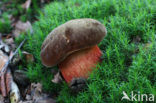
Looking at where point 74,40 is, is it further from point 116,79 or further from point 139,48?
point 139,48

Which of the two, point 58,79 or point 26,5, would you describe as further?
point 26,5

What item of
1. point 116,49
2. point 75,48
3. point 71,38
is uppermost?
point 71,38

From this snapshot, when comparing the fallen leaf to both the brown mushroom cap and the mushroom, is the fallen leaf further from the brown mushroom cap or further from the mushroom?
the brown mushroom cap

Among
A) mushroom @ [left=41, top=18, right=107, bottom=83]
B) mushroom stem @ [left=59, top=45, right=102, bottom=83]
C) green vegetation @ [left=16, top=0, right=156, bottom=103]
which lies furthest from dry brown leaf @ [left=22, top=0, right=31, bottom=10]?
mushroom stem @ [left=59, top=45, right=102, bottom=83]

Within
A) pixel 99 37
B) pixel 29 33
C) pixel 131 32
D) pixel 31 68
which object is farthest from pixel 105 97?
pixel 29 33

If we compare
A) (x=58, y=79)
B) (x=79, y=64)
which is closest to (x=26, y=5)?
(x=58, y=79)

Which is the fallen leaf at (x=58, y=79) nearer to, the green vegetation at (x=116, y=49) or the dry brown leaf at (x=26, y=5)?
the green vegetation at (x=116, y=49)

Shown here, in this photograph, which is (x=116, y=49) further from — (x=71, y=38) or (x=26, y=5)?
(x=26, y=5)
